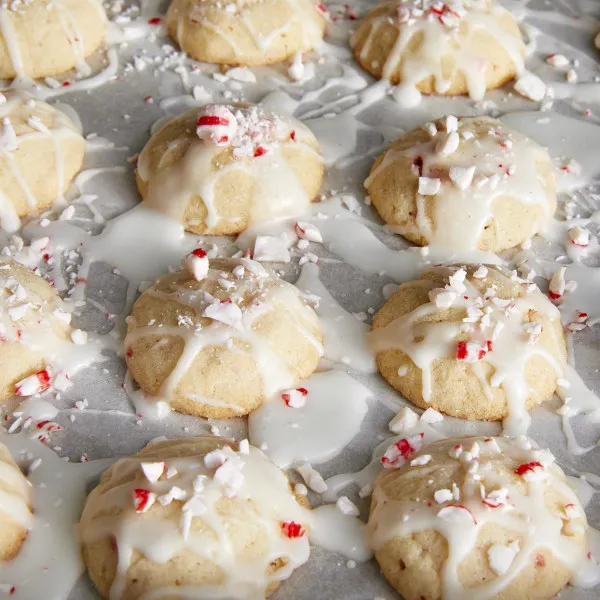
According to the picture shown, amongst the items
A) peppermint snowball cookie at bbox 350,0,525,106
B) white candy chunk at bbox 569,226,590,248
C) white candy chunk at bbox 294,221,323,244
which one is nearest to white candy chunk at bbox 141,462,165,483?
white candy chunk at bbox 294,221,323,244

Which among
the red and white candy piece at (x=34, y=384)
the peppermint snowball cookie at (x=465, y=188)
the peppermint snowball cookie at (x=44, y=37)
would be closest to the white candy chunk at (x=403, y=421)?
the peppermint snowball cookie at (x=465, y=188)

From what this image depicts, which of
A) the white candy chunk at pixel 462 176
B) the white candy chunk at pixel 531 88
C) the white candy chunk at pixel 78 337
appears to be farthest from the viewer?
→ the white candy chunk at pixel 531 88

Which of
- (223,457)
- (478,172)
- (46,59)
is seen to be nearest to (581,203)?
(478,172)

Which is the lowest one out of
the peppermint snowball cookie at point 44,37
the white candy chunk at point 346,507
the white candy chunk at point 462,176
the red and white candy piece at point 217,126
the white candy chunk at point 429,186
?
the white candy chunk at point 346,507

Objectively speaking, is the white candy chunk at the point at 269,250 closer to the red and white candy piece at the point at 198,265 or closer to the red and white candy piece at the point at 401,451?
the red and white candy piece at the point at 198,265

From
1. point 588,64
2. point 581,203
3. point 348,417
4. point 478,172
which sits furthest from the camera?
point 588,64

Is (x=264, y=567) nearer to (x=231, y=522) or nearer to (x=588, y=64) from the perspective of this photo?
(x=231, y=522)

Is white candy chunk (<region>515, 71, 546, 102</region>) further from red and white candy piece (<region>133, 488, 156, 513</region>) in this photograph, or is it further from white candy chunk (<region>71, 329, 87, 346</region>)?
red and white candy piece (<region>133, 488, 156, 513</region>)
